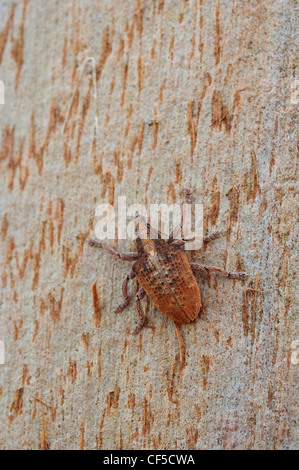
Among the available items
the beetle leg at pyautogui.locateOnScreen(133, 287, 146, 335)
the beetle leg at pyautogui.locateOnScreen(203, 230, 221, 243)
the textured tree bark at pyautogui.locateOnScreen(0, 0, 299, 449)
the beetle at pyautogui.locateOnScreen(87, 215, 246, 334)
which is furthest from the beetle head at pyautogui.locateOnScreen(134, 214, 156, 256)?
the beetle leg at pyautogui.locateOnScreen(203, 230, 221, 243)

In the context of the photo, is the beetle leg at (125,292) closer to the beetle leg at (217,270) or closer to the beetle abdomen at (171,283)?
the beetle abdomen at (171,283)

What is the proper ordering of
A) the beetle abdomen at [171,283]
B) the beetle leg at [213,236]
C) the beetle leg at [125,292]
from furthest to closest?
1. the beetle leg at [125,292]
2. the beetle leg at [213,236]
3. the beetle abdomen at [171,283]

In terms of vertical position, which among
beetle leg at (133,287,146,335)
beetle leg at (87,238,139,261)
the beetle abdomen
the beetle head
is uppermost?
the beetle head

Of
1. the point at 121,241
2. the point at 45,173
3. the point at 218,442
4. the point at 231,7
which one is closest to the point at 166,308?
the point at 121,241

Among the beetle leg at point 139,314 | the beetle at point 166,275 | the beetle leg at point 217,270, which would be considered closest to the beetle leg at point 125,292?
the beetle at point 166,275

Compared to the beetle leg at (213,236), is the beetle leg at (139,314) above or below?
below

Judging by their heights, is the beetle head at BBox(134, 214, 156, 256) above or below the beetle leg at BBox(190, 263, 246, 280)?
above

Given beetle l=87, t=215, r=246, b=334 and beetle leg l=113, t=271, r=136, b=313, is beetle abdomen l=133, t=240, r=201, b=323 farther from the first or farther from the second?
beetle leg l=113, t=271, r=136, b=313

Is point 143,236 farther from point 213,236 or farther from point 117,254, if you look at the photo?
point 213,236
